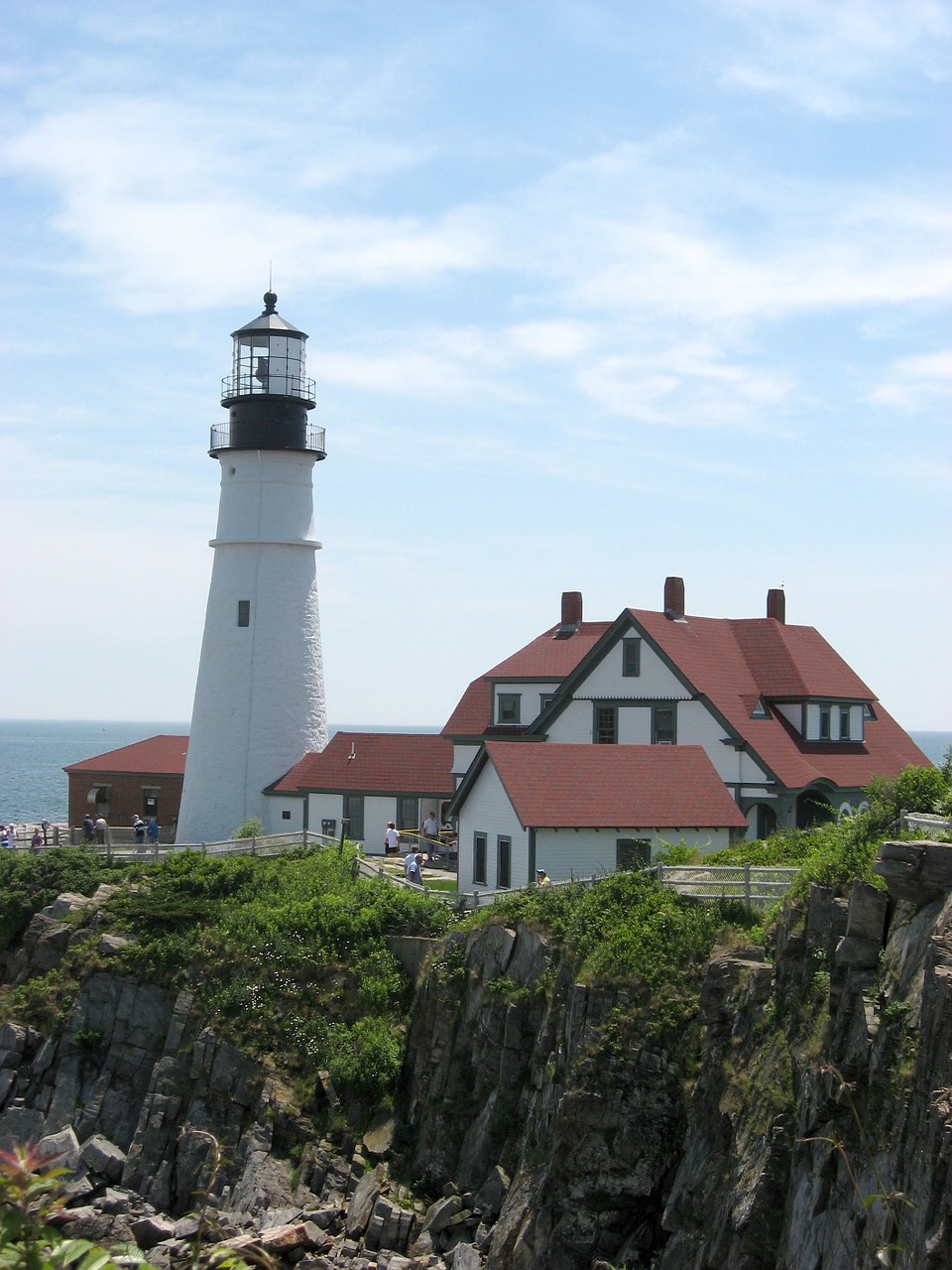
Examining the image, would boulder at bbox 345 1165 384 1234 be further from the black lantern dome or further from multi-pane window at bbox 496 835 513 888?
the black lantern dome

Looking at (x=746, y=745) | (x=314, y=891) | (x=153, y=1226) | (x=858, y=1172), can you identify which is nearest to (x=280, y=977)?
(x=314, y=891)

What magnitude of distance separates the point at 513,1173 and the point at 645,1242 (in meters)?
3.12

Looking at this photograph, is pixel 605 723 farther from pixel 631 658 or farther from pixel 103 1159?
pixel 103 1159

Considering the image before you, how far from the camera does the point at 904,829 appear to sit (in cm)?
1647

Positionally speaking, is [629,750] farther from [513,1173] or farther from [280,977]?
[513,1173]

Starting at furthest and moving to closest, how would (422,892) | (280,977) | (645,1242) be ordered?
1. (422,892)
2. (280,977)
3. (645,1242)

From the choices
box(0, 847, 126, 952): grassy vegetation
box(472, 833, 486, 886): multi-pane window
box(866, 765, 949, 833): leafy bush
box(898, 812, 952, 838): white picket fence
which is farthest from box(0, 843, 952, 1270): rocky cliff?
box(472, 833, 486, 886): multi-pane window

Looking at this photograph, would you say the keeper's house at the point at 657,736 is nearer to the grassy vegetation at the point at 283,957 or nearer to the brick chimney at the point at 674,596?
the brick chimney at the point at 674,596

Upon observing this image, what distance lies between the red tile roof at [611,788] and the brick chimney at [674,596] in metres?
7.35

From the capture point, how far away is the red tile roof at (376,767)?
3781 cm

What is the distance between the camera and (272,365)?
1529 inches

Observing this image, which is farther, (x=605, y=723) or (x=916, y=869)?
(x=605, y=723)

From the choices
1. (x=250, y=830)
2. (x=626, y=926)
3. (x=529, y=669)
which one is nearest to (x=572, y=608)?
(x=529, y=669)

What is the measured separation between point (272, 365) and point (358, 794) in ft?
40.2
